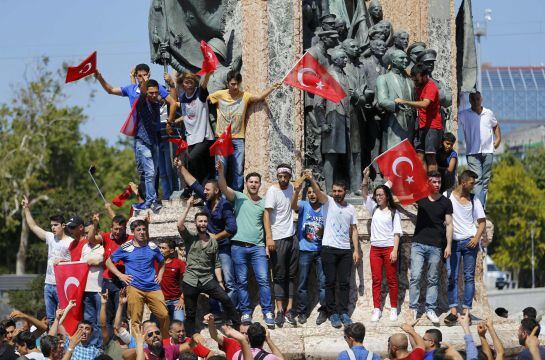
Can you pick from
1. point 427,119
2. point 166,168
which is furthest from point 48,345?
point 427,119

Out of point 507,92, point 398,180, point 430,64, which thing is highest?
point 430,64

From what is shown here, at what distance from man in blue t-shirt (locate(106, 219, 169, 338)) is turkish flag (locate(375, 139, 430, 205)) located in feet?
11.7

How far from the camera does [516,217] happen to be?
73000 mm

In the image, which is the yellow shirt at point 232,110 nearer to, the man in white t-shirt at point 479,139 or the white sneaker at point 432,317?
the white sneaker at point 432,317

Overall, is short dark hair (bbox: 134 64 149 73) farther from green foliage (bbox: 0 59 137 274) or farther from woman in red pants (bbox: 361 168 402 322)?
green foliage (bbox: 0 59 137 274)

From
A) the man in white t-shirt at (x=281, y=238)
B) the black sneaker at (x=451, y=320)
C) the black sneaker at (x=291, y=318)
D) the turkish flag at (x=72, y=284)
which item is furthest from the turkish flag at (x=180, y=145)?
the black sneaker at (x=451, y=320)

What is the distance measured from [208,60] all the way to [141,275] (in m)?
3.46

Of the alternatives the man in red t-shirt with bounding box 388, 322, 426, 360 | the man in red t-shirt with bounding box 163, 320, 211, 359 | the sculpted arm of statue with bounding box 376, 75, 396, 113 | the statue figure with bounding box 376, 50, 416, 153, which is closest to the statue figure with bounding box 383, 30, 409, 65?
the statue figure with bounding box 376, 50, 416, 153

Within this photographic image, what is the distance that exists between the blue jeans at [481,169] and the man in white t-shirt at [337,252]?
298 cm

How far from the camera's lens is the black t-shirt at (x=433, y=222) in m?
20.2

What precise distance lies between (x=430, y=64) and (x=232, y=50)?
9.18 feet

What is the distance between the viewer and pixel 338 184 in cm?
2025

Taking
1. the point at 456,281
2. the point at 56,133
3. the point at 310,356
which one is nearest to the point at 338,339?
the point at 310,356

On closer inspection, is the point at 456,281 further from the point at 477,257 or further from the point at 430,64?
the point at 430,64
